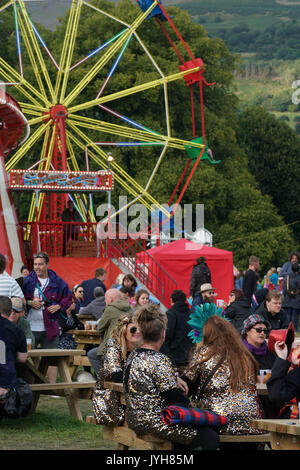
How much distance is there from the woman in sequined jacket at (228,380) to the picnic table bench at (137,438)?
5cm

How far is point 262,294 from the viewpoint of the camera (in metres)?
15.4

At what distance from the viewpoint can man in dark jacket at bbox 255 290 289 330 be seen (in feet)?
31.7

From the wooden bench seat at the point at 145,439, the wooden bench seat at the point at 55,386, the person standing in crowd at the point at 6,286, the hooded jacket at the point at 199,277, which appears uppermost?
the hooded jacket at the point at 199,277

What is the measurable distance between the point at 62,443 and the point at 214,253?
15031mm

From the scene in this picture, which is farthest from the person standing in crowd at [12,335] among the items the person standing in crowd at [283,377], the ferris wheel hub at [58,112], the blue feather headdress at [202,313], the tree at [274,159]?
the tree at [274,159]

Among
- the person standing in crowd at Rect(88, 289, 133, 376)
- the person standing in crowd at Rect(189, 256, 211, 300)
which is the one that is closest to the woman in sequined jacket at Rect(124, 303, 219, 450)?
the person standing in crowd at Rect(88, 289, 133, 376)

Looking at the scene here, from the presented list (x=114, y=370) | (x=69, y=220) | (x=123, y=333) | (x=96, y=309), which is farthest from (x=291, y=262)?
(x=114, y=370)

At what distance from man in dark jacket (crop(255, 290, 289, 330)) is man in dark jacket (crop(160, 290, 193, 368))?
4.02 ft

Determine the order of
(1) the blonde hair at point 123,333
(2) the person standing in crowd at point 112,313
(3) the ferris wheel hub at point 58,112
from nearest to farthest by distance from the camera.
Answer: (1) the blonde hair at point 123,333
(2) the person standing in crowd at point 112,313
(3) the ferris wheel hub at point 58,112

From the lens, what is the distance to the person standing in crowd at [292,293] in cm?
1708

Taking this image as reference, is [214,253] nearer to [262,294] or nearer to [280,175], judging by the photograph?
[262,294]

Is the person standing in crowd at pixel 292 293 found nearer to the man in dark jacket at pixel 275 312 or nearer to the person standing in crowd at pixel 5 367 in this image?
the man in dark jacket at pixel 275 312

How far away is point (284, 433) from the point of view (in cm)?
531

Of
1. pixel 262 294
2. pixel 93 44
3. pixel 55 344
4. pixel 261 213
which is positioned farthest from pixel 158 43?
pixel 55 344
